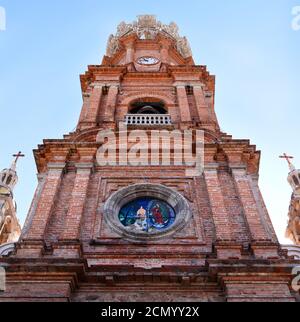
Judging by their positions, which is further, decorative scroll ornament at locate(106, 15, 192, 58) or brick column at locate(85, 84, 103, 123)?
decorative scroll ornament at locate(106, 15, 192, 58)

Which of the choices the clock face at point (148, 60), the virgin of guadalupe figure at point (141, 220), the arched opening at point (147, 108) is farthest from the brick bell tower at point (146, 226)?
the clock face at point (148, 60)

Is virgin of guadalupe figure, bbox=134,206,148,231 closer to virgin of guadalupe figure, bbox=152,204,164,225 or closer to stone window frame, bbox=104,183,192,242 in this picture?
virgin of guadalupe figure, bbox=152,204,164,225

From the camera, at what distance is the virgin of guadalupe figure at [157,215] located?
45.2 feet

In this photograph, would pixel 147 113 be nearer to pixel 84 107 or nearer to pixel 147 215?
pixel 84 107

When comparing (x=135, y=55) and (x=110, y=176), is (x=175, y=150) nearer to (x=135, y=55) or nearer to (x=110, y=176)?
(x=110, y=176)

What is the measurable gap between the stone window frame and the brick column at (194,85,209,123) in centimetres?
532

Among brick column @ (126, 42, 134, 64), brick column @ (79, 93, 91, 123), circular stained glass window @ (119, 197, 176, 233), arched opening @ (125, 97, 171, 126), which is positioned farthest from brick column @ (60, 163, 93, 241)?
brick column @ (126, 42, 134, 64)

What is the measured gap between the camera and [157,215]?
1405 cm

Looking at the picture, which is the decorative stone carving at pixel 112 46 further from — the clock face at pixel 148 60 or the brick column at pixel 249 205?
the brick column at pixel 249 205

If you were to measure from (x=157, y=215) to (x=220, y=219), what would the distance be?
196 cm

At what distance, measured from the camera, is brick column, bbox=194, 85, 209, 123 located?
64.0ft

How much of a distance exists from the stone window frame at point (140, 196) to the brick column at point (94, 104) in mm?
5232

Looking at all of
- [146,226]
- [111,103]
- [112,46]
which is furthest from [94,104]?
[112,46]

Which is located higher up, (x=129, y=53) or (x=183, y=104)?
(x=129, y=53)
